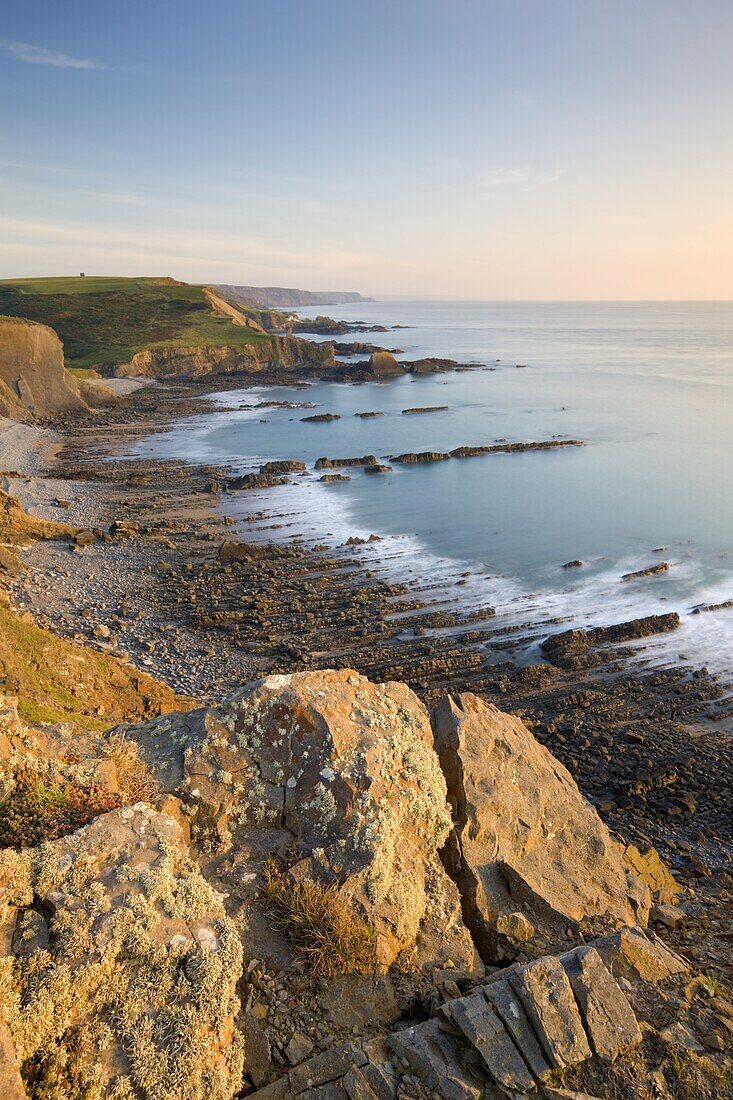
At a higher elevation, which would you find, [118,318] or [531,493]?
[118,318]

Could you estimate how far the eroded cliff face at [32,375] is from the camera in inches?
2611

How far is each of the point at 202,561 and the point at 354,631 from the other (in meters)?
10.8

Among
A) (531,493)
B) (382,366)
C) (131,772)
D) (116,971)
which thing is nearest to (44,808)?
(131,772)

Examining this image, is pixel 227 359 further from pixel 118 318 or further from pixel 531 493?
pixel 531 493

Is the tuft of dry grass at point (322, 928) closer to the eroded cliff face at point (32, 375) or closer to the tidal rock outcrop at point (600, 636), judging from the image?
the tidal rock outcrop at point (600, 636)

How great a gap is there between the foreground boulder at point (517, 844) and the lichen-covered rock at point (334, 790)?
470 millimetres

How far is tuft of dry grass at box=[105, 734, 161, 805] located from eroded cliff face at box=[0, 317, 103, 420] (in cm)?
6779

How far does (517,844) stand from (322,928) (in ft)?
11.4

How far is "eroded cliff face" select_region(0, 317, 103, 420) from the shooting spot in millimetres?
66312

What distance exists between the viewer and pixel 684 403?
303 feet

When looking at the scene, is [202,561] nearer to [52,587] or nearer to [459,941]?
[52,587]

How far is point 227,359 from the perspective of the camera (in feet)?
358

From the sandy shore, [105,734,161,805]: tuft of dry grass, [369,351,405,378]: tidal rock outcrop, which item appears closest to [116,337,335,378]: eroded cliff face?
[369,351,405,378]: tidal rock outcrop

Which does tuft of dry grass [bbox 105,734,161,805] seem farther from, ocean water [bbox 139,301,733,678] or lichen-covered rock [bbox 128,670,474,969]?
ocean water [bbox 139,301,733,678]
